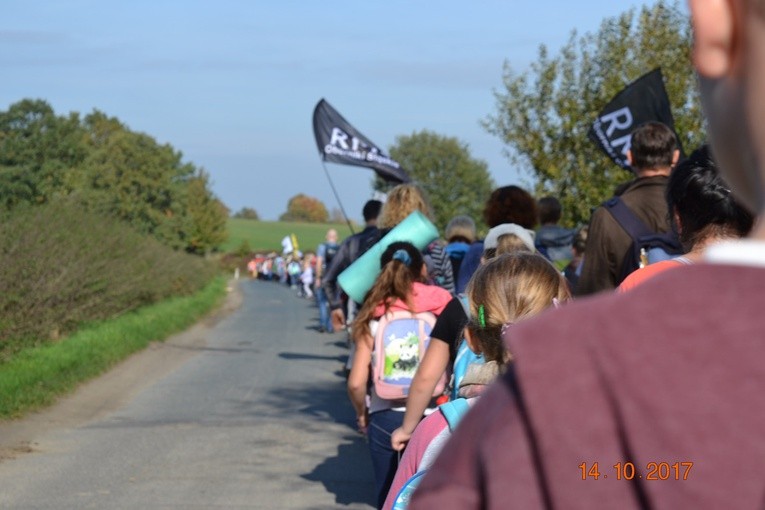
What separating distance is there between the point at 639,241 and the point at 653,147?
1.11m

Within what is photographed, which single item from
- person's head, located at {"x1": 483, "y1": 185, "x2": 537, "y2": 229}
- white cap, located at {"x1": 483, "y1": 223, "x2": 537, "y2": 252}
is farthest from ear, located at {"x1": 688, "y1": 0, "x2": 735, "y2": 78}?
person's head, located at {"x1": 483, "y1": 185, "x2": 537, "y2": 229}

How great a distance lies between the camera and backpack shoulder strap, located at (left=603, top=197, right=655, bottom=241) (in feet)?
17.3

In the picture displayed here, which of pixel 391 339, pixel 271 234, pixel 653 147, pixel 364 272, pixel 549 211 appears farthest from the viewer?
pixel 271 234

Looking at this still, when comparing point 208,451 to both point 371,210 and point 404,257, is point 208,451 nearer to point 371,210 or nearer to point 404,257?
point 371,210

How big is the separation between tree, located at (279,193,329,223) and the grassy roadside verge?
133585 mm

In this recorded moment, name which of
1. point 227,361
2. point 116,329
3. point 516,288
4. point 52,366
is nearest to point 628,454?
point 516,288

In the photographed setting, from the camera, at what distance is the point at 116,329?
744 inches

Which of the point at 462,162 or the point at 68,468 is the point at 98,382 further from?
the point at 462,162

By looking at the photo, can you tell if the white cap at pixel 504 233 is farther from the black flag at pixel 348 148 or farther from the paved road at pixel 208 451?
the black flag at pixel 348 148

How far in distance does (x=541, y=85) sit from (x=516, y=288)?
18647mm

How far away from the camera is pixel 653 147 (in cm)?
564

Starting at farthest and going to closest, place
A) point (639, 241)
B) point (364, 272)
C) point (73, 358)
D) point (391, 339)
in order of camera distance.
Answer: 1. point (73, 358)
2. point (364, 272)
3. point (391, 339)
4. point (639, 241)

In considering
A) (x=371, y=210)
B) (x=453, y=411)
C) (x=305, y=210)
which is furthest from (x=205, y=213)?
(x=305, y=210)

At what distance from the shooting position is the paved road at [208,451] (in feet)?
25.8
